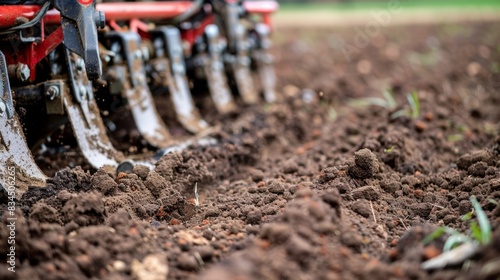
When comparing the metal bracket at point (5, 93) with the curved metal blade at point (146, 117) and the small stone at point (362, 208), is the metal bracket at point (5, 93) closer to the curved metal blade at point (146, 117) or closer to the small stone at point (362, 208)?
the curved metal blade at point (146, 117)

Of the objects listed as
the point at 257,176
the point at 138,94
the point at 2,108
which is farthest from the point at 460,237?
the point at 138,94

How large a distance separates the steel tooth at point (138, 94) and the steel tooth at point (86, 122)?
48cm

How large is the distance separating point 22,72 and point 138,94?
1.16 m

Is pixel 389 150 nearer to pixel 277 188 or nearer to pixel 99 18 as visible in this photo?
pixel 277 188

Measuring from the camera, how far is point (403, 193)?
11.1ft

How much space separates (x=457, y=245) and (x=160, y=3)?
11.7ft

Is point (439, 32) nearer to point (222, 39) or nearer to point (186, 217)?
point (222, 39)

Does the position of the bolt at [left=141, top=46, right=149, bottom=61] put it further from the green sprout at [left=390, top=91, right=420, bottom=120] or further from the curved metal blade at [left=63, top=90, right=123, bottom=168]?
the green sprout at [left=390, top=91, right=420, bottom=120]

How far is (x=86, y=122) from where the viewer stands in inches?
151

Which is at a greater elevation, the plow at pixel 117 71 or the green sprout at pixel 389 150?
the plow at pixel 117 71

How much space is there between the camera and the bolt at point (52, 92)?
11.7ft

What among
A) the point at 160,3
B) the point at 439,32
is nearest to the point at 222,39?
the point at 160,3

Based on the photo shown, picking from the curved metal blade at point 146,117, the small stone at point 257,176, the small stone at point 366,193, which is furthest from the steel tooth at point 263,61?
the small stone at point 366,193

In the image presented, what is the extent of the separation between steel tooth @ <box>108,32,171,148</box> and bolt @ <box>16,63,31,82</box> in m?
0.91
